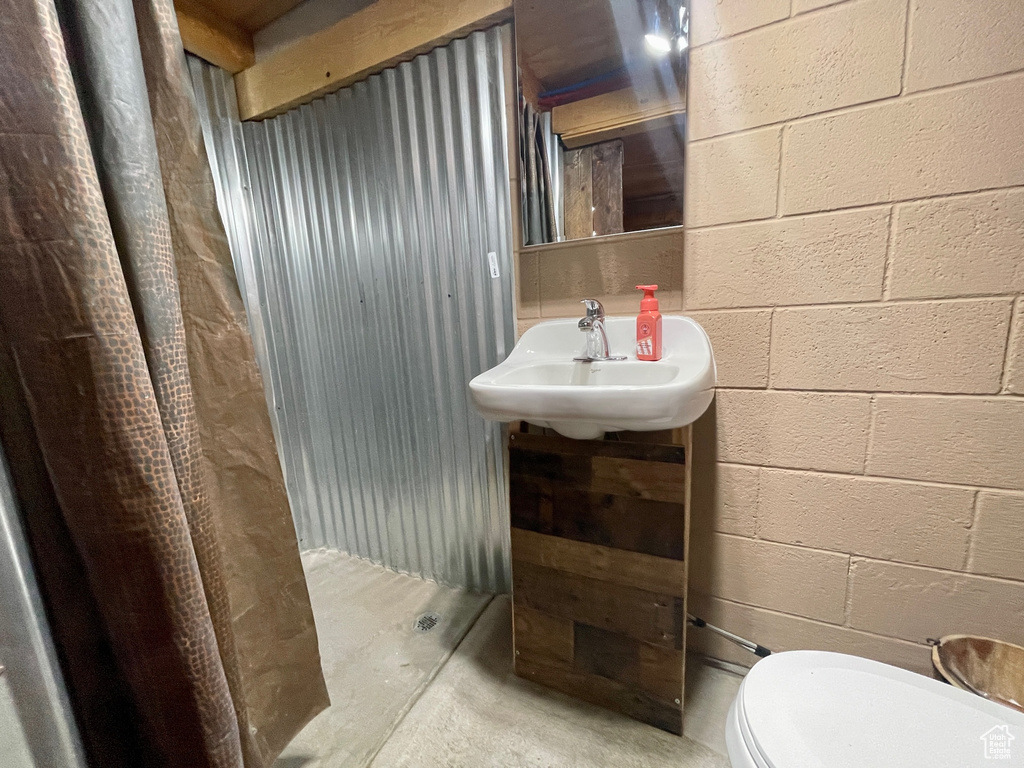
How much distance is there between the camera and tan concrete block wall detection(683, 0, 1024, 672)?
74 centimetres

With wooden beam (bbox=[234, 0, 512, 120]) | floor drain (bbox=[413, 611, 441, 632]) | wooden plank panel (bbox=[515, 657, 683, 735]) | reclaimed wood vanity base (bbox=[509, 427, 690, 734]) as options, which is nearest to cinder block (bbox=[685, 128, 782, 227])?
reclaimed wood vanity base (bbox=[509, 427, 690, 734])

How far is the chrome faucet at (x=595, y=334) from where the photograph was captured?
980mm

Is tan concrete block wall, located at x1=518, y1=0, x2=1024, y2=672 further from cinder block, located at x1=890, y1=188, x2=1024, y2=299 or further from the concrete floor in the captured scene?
the concrete floor

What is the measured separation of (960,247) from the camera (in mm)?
762

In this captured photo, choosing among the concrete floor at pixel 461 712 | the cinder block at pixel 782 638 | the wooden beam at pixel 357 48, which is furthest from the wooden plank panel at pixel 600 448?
the wooden beam at pixel 357 48

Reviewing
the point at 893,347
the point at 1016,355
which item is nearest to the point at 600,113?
the point at 893,347

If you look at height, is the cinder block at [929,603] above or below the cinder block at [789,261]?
below

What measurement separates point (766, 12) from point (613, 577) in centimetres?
129

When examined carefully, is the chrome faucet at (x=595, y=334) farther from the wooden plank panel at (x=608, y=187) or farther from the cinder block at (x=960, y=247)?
the cinder block at (x=960, y=247)

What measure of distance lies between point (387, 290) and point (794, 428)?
1.31m

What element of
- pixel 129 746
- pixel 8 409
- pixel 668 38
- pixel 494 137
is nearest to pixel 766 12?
pixel 668 38

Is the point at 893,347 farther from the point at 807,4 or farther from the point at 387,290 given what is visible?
the point at 387,290

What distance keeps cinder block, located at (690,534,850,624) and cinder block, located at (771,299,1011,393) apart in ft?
1.42

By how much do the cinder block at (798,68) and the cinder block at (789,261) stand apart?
0.75 ft
